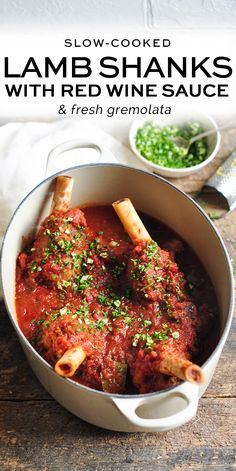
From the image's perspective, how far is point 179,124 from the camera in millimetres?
3607

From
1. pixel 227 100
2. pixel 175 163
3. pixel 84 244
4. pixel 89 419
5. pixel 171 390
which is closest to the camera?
pixel 171 390

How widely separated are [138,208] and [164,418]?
3.91 feet

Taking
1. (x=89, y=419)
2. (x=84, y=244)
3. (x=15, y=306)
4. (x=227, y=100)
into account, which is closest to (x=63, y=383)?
(x=89, y=419)

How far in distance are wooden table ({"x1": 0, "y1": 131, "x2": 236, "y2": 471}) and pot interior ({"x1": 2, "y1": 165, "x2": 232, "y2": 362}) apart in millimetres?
434

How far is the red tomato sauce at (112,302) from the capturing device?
97.0 inches

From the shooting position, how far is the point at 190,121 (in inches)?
141

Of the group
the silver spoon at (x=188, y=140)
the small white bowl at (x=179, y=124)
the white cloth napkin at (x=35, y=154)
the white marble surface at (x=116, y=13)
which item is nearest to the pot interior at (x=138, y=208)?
the white cloth napkin at (x=35, y=154)

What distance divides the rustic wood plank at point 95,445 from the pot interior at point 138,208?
514 millimetres

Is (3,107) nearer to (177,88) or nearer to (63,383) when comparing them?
(177,88)

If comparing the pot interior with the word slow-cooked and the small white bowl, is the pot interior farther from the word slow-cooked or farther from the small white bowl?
the small white bowl

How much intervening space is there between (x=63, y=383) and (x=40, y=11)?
7.50 feet

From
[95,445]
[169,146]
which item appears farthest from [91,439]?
[169,146]

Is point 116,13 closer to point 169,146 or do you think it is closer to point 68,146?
point 169,146

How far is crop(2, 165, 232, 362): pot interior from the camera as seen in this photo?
2.68 m
